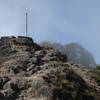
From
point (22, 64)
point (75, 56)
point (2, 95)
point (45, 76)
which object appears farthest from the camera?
point (75, 56)

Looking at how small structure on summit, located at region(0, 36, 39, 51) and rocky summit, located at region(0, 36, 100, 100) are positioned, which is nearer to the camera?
rocky summit, located at region(0, 36, 100, 100)

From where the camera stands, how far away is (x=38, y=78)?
51.9 meters

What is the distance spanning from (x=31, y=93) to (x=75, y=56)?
122m

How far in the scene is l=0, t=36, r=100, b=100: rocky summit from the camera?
49.8m

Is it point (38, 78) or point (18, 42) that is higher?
point (18, 42)

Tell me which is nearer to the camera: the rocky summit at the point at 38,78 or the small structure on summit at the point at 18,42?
the rocky summit at the point at 38,78

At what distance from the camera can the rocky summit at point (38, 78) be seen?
49.8 metres

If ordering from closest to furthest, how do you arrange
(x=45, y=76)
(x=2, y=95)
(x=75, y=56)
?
(x=2, y=95), (x=45, y=76), (x=75, y=56)

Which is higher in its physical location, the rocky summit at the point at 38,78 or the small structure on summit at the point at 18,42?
the small structure on summit at the point at 18,42

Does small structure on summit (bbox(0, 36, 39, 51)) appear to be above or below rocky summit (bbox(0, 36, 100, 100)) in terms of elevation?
above

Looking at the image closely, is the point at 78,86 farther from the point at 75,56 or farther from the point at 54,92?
the point at 75,56

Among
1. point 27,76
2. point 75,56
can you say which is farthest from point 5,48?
point 75,56

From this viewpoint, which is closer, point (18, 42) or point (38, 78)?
point (38, 78)

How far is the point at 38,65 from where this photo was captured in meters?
59.2
